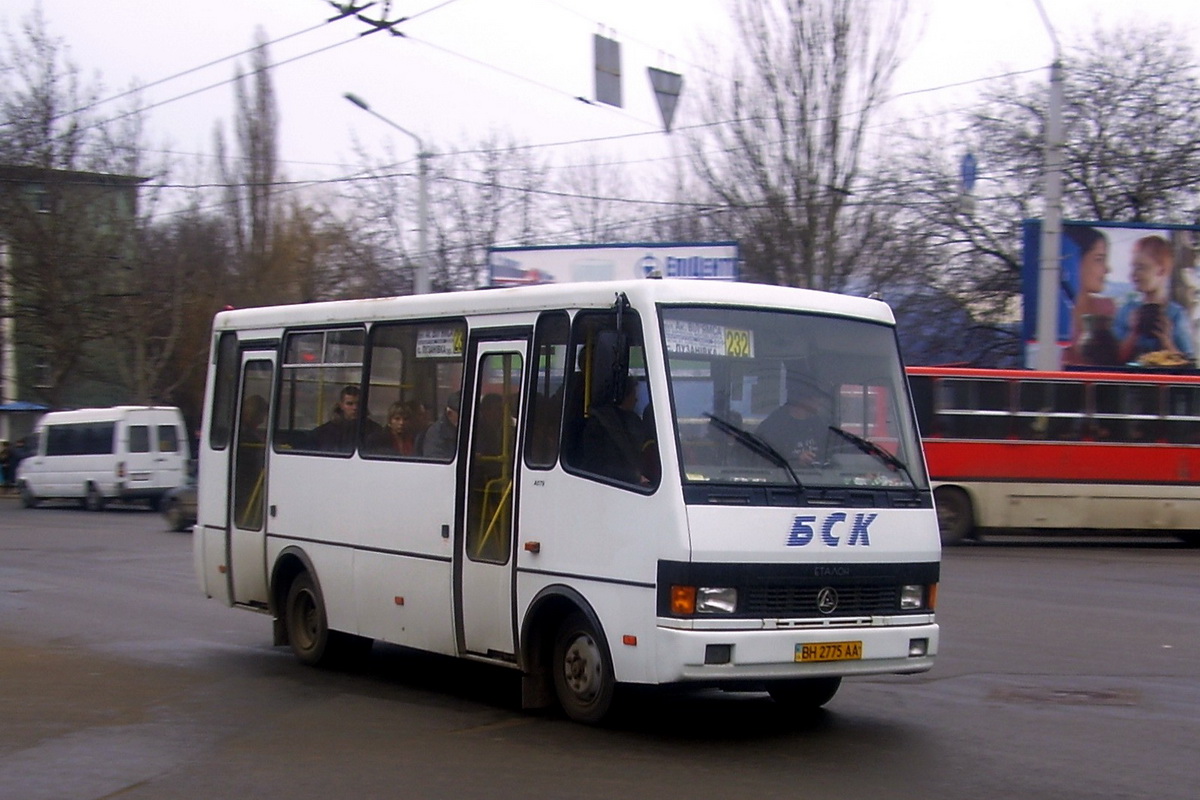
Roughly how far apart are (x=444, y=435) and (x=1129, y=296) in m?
27.6

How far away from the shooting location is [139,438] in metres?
35.3

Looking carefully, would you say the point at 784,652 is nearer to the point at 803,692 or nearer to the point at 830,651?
the point at 830,651

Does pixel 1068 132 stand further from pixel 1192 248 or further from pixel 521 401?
pixel 521 401

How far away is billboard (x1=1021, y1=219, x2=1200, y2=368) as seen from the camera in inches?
1303

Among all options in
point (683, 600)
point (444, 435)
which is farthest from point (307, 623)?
point (683, 600)

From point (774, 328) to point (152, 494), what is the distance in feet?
98.2

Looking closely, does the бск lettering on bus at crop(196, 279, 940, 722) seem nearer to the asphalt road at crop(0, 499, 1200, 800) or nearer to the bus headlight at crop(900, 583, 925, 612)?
the bus headlight at crop(900, 583, 925, 612)

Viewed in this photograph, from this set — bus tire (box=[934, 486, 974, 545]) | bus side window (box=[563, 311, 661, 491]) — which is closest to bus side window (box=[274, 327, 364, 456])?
bus side window (box=[563, 311, 661, 491])

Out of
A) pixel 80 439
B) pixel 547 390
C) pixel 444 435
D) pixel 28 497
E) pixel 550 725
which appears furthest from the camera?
pixel 28 497

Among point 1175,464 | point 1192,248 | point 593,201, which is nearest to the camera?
point 1175,464

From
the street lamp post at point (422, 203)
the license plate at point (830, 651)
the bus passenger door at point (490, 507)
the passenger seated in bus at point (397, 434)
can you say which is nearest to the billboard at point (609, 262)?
the street lamp post at point (422, 203)

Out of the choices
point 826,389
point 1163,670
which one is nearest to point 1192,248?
point 1163,670

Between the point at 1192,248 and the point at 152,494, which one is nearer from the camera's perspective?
the point at 1192,248

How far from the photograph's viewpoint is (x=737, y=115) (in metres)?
34.9
